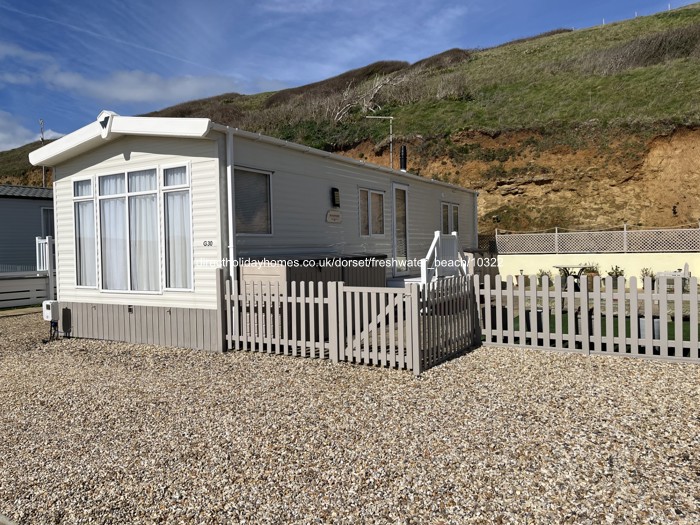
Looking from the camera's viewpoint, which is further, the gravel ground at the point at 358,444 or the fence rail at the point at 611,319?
the fence rail at the point at 611,319

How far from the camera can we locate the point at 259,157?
28.0ft

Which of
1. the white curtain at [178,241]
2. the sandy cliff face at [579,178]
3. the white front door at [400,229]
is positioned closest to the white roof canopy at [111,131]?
the white curtain at [178,241]

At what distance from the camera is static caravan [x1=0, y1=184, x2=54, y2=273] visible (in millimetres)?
17875

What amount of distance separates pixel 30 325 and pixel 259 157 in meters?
6.93

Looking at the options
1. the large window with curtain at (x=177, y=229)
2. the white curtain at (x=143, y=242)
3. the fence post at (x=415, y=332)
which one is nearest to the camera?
the fence post at (x=415, y=332)

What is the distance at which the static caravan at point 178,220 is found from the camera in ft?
26.1

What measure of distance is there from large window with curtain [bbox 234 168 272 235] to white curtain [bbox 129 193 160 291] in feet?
4.94

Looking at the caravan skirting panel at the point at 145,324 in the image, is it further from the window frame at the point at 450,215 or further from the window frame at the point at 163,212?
the window frame at the point at 450,215

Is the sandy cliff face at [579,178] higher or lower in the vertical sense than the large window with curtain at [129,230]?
higher

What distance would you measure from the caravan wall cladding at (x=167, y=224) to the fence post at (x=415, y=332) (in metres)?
3.01

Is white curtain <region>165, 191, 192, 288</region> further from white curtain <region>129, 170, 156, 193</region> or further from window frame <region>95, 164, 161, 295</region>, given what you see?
white curtain <region>129, 170, 156, 193</region>

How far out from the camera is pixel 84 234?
9.64 metres

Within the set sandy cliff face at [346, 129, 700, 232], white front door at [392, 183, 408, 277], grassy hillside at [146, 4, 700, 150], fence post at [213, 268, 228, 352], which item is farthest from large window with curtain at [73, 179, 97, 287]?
grassy hillside at [146, 4, 700, 150]

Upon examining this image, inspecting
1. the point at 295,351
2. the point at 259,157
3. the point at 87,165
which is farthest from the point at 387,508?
the point at 87,165
